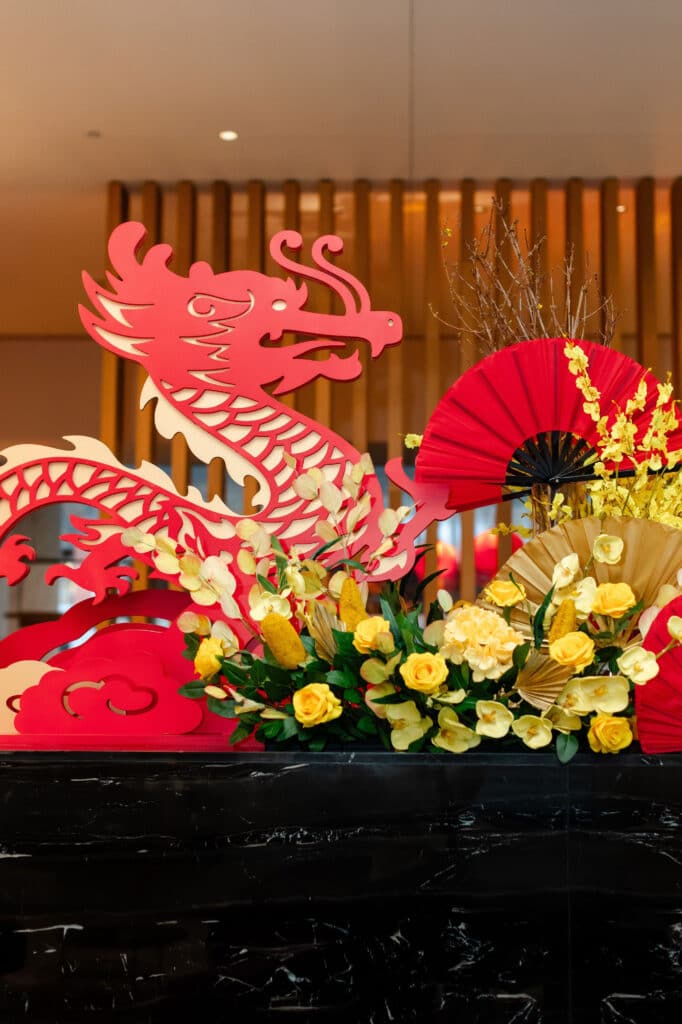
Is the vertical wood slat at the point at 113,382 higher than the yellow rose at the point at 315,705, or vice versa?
the vertical wood slat at the point at 113,382

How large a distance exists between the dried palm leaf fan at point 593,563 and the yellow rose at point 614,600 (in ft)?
0.24

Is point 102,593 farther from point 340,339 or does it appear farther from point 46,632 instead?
point 340,339

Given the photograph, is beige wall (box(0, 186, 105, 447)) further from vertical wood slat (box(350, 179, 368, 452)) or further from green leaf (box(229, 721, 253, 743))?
green leaf (box(229, 721, 253, 743))

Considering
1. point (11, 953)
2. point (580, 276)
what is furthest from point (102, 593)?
point (580, 276)

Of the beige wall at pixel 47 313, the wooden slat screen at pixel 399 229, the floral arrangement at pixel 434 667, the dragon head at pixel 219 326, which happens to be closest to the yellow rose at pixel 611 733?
the floral arrangement at pixel 434 667

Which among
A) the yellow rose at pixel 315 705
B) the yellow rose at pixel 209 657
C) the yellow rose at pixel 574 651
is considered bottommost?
the yellow rose at pixel 315 705

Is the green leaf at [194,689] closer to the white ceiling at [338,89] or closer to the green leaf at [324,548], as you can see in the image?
the green leaf at [324,548]

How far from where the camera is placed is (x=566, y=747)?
966 millimetres

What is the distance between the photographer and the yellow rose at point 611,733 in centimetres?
97

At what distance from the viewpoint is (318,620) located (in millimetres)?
1072

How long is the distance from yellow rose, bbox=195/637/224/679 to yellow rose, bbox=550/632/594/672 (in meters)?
0.34

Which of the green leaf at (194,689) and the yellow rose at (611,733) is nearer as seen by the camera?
the yellow rose at (611,733)

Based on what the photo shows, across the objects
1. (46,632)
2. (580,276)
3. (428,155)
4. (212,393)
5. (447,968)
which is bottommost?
(447,968)

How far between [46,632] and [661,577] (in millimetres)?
772
